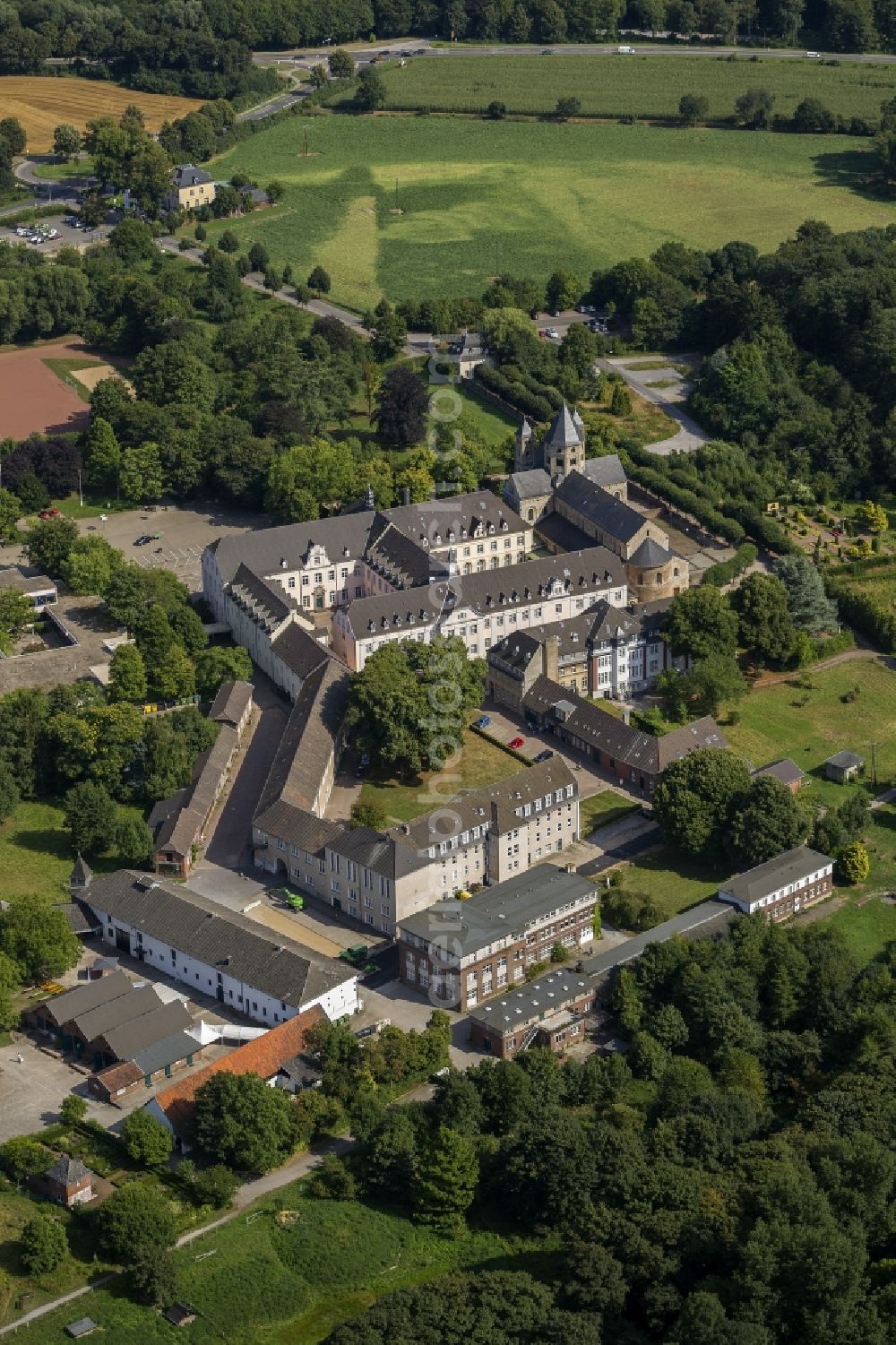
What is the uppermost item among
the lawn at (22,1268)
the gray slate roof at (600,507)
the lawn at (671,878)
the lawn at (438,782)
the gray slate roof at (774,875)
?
the gray slate roof at (600,507)

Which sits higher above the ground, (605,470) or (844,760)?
(605,470)

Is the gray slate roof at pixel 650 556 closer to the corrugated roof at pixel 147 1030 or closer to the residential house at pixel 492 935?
the residential house at pixel 492 935

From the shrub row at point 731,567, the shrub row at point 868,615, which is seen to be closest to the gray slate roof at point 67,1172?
the shrub row at point 731,567

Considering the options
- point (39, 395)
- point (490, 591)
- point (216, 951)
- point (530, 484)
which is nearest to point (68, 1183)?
point (216, 951)

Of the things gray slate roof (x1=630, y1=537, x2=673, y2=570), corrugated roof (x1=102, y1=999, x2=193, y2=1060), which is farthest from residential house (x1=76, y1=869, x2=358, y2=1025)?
gray slate roof (x1=630, y1=537, x2=673, y2=570)

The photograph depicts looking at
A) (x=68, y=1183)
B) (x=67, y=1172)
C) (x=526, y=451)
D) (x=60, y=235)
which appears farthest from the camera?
(x=60, y=235)

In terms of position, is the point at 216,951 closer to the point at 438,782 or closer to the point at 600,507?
the point at 438,782

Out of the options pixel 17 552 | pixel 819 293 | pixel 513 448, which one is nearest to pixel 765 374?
pixel 819 293
